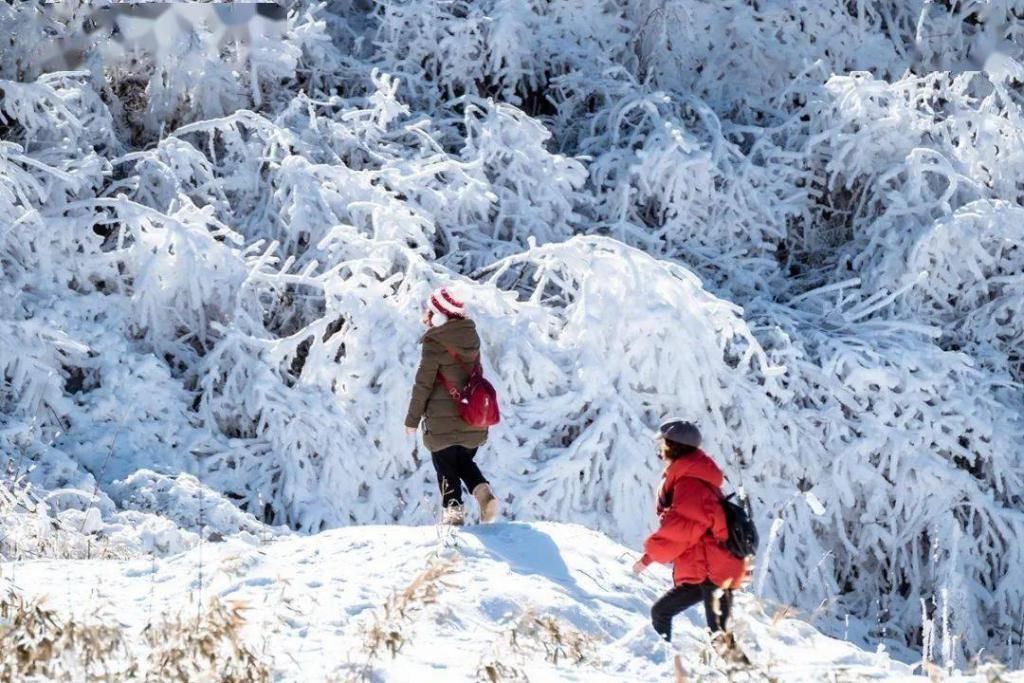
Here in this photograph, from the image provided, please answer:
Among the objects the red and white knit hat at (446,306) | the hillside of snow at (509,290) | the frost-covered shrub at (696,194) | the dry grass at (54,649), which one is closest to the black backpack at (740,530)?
the red and white knit hat at (446,306)

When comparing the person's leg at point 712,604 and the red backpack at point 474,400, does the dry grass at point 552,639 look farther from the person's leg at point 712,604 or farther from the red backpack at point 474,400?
the red backpack at point 474,400

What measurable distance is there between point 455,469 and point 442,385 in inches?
19.3

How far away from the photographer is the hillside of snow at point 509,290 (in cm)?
955

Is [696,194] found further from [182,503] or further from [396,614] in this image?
[396,614]

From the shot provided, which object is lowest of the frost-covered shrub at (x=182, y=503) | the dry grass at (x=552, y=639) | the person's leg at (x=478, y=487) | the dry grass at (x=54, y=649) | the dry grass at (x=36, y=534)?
the frost-covered shrub at (x=182, y=503)

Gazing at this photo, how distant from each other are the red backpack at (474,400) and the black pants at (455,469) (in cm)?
24

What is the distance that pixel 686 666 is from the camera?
504 centimetres

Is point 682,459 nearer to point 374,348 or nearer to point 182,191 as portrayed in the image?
point 374,348

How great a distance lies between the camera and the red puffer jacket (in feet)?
17.2

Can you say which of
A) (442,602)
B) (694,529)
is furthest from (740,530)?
(442,602)

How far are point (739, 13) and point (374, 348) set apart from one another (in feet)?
21.2

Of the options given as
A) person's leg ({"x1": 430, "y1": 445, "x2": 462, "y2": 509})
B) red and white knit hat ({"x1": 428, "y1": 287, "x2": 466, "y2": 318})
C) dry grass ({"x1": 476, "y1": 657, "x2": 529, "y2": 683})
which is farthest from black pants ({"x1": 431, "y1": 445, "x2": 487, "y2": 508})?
dry grass ({"x1": 476, "y1": 657, "x2": 529, "y2": 683})

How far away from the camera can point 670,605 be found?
17.8ft

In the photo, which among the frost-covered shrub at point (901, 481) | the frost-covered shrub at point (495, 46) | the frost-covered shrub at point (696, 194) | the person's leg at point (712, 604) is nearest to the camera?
the person's leg at point (712, 604)
